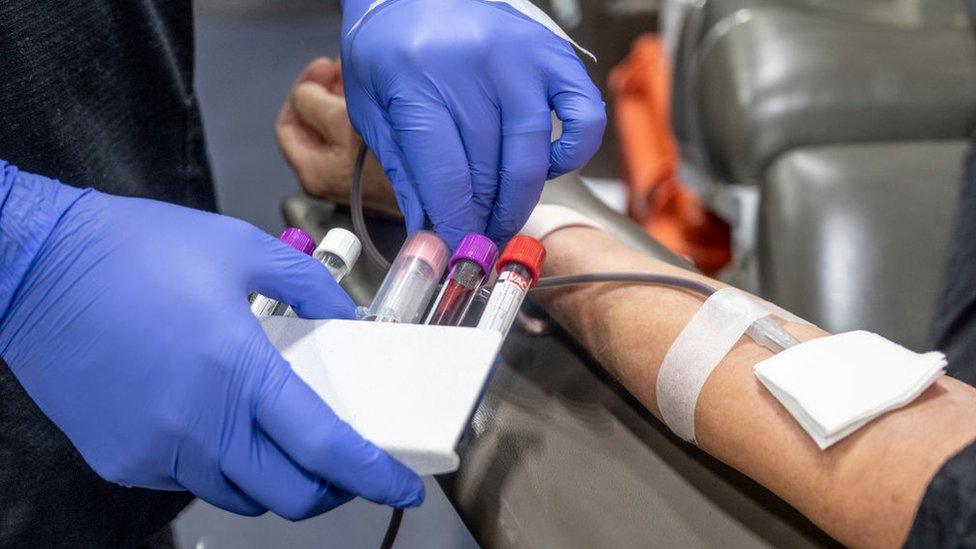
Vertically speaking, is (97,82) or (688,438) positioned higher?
(97,82)

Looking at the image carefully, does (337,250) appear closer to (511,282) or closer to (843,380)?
(511,282)

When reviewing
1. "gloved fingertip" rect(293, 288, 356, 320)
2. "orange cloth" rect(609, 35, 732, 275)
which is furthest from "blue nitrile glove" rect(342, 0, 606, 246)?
"orange cloth" rect(609, 35, 732, 275)

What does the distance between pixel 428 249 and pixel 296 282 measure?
→ 0.12 meters

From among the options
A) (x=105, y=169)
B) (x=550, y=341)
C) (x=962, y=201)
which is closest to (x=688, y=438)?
(x=550, y=341)

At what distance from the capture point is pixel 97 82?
0.81 meters

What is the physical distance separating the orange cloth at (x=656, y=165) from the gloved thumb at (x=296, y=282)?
41.3 inches

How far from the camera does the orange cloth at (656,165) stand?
5.31ft

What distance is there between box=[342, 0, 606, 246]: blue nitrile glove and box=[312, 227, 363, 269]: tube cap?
0.08 metres

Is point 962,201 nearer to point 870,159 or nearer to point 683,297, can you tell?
point 870,159

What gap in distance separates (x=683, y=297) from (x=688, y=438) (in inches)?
5.3

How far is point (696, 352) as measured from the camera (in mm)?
660

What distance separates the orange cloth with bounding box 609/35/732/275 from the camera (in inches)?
63.7

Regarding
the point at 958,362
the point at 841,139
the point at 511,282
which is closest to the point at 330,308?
the point at 511,282

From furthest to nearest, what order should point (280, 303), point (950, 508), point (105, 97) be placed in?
point (105, 97) → point (280, 303) → point (950, 508)
